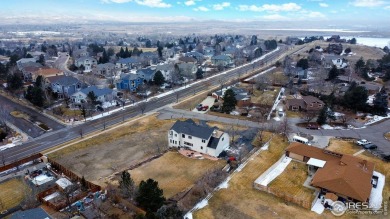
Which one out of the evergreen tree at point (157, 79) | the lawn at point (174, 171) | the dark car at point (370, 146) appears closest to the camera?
the lawn at point (174, 171)

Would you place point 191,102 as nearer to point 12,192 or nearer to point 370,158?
point 370,158

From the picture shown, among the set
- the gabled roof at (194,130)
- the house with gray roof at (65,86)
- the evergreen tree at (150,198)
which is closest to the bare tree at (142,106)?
the house with gray roof at (65,86)

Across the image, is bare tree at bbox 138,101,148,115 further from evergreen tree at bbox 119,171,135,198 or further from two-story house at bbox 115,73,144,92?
evergreen tree at bbox 119,171,135,198

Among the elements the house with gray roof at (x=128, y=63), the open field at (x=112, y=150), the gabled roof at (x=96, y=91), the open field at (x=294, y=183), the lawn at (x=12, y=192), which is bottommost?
the lawn at (x=12, y=192)

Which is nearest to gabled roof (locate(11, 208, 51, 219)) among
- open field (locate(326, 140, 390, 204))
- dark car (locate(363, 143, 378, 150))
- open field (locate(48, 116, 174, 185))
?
open field (locate(48, 116, 174, 185))

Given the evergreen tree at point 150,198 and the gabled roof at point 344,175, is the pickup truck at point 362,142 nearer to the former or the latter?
the gabled roof at point 344,175

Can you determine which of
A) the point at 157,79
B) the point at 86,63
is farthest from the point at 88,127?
the point at 86,63

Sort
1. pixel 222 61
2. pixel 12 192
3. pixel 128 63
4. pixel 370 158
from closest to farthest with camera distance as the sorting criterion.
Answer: pixel 12 192
pixel 370 158
pixel 128 63
pixel 222 61
